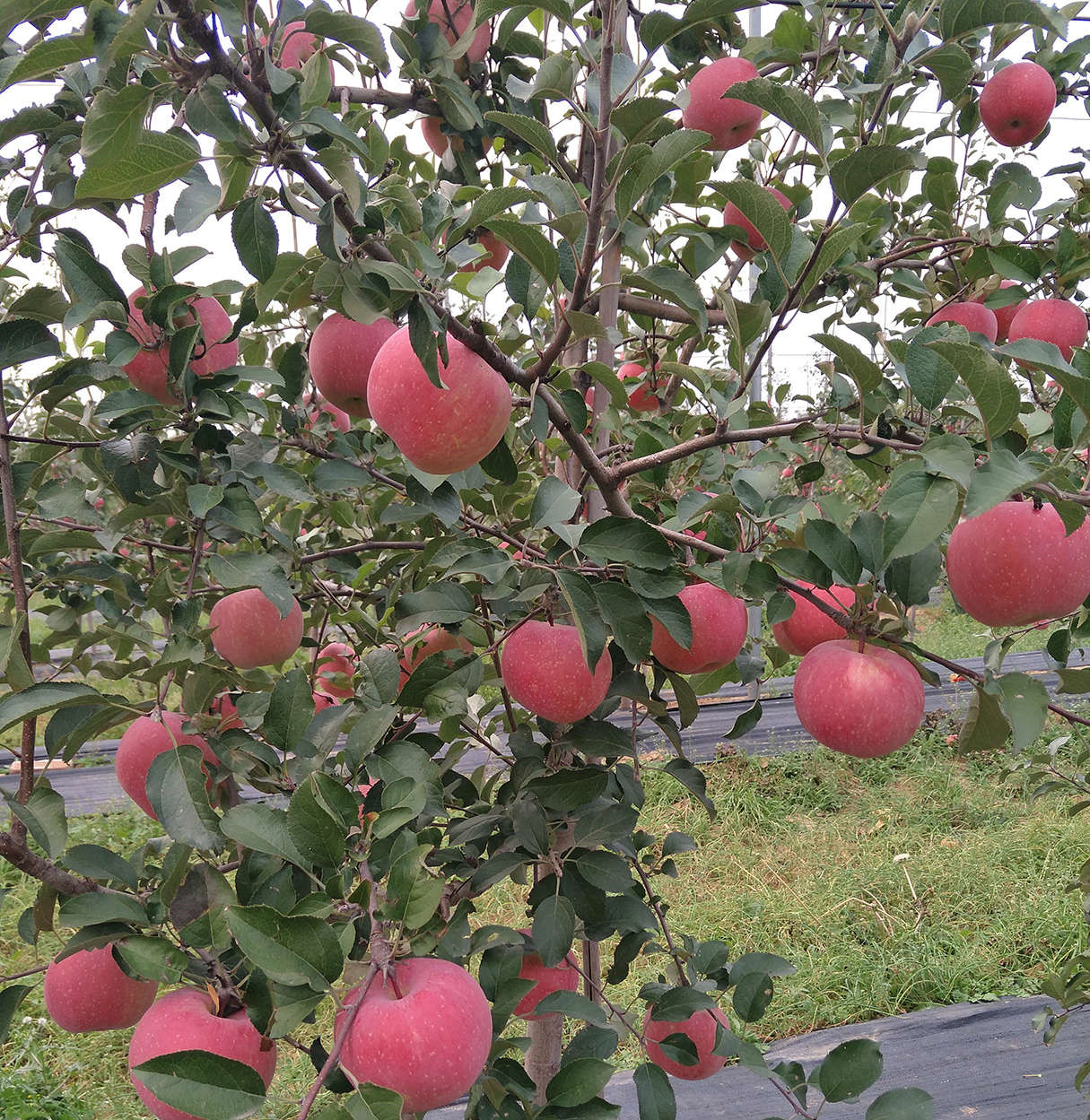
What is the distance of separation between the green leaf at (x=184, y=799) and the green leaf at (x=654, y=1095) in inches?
20.2

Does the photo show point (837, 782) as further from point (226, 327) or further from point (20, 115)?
point (20, 115)

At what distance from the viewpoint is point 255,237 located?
68 cm

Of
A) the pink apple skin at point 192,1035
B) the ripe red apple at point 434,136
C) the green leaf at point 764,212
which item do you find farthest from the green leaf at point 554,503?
the ripe red apple at point 434,136

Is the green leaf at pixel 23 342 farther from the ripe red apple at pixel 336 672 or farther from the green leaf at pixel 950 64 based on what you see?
the green leaf at pixel 950 64

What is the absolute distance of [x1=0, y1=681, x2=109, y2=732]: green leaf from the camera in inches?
26.7

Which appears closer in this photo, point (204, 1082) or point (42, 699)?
point (204, 1082)

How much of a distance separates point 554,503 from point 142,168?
40 cm

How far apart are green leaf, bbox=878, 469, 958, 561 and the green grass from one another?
1.42 meters

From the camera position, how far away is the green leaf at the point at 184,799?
70 cm

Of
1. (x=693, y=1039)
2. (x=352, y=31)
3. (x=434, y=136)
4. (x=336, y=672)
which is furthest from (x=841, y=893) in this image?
(x=352, y=31)

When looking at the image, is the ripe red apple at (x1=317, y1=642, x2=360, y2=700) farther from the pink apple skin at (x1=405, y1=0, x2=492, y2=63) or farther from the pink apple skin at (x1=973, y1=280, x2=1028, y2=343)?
the pink apple skin at (x1=973, y1=280, x2=1028, y2=343)

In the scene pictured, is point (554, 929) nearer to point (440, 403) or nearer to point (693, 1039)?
point (693, 1039)

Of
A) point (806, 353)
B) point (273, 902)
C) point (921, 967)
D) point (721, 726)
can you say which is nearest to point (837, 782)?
point (721, 726)

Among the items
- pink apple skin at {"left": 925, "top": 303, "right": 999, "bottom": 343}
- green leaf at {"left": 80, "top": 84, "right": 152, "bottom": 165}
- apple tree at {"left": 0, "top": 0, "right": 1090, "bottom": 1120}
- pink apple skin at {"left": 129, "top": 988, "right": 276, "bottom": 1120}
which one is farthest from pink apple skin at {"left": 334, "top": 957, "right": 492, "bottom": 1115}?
pink apple skin at {"left": 925, "top": 303, "right": 999, "bottom": 343}
